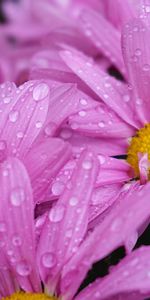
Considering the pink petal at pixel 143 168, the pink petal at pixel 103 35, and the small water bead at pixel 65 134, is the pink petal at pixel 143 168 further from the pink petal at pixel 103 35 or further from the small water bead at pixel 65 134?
the pink petal at pixel 103 35

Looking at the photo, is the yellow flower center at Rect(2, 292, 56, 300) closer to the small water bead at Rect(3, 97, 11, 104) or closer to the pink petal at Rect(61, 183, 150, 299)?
the pink petal at Rect(61, 183, 150, 299)

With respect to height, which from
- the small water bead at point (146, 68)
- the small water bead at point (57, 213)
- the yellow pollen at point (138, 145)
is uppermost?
the small water bead at point (146, 68)

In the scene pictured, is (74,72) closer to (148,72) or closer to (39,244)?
A: (148,72)

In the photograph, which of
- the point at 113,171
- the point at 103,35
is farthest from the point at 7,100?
the point at 103,35

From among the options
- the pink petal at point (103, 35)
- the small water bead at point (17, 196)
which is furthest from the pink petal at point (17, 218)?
the pink petal at point (103, 35)

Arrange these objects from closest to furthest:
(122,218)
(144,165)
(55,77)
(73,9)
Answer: (122,218)
(144,165)
(55,77)
(73,9)

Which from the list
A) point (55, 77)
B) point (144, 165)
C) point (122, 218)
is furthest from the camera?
point (55, 77)

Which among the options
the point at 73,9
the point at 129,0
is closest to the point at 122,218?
the point at 129,0
